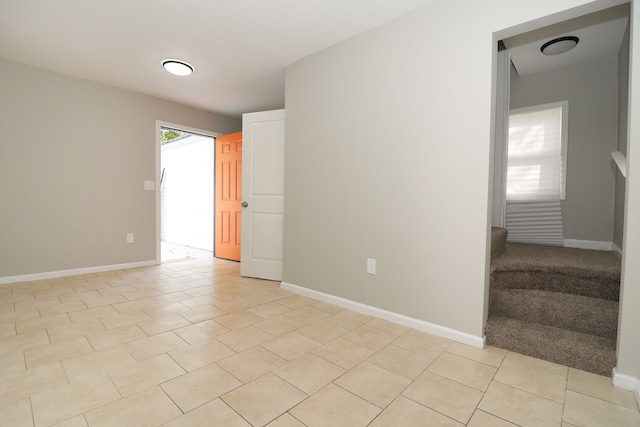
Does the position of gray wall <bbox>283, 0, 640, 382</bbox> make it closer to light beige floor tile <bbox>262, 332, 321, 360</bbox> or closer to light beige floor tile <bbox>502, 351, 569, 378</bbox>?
light beige floor tile <bbox>502, 351, 569, 378</bbox>

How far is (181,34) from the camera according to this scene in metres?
2.62

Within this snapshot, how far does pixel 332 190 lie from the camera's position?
2.82m

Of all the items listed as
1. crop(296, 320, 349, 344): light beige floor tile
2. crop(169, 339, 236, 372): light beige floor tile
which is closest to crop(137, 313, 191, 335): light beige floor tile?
crop(169, 339, 236, 372): light beige floor tile

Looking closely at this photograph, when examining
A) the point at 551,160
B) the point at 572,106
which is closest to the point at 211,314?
the point at 551,160

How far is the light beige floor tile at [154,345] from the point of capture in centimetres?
184

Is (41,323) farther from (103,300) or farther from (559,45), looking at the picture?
(559,45)

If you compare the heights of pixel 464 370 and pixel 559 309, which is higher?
pixel 559 309

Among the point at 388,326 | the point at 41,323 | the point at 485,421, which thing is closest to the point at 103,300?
the point at 41,323

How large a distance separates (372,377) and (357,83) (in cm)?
226

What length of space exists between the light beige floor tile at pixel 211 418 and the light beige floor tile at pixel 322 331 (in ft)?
2.74

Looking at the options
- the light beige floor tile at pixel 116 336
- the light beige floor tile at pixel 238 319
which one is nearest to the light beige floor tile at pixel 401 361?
the light beige floor tile at pixel 238 319

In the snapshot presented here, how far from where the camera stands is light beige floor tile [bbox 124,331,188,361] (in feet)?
6.02

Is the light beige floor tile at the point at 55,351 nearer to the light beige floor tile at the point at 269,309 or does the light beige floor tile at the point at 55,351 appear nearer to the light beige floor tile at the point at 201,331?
the light beige floor tile at the point at 201,331

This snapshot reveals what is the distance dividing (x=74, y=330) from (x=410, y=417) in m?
2.32
